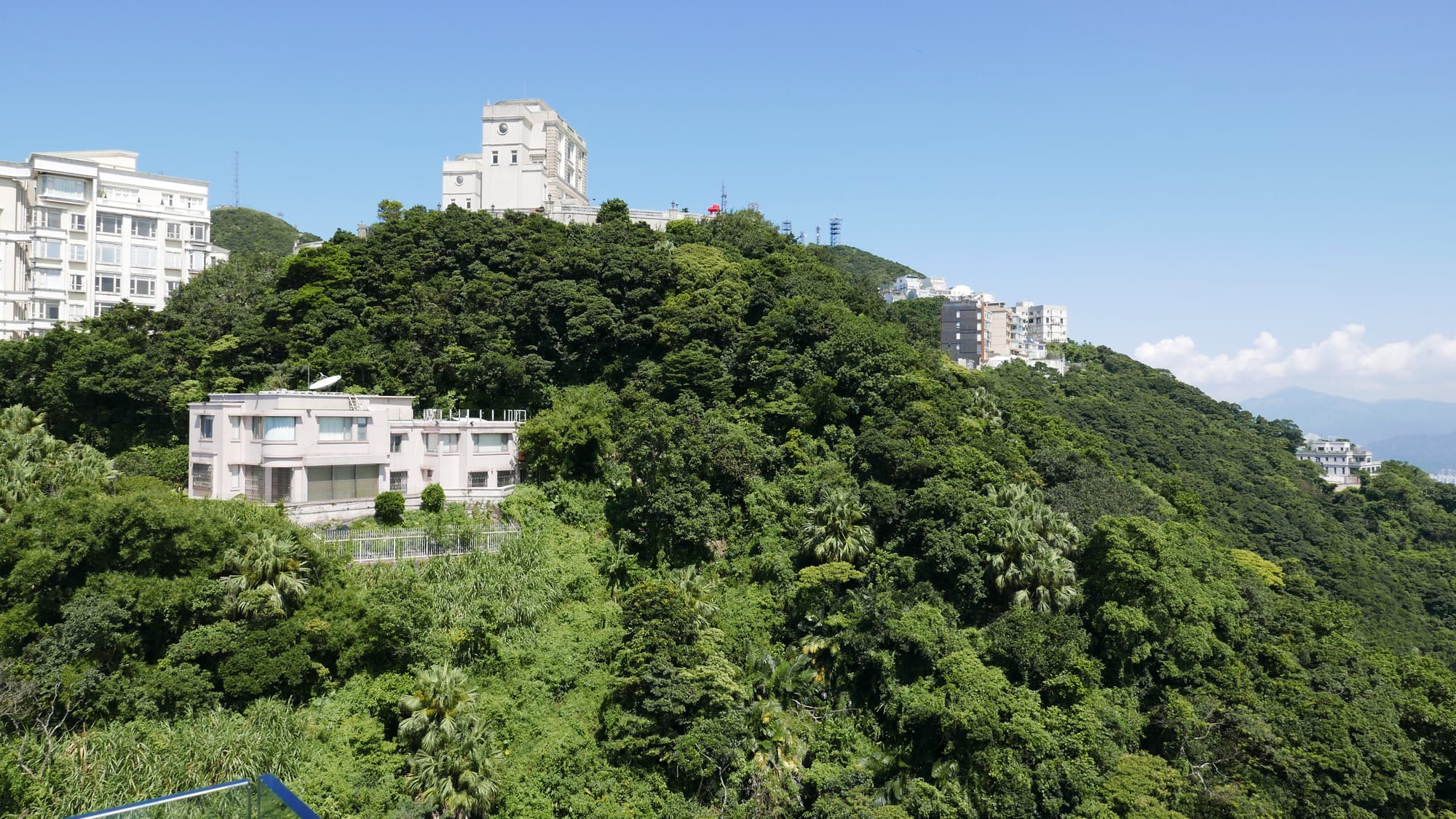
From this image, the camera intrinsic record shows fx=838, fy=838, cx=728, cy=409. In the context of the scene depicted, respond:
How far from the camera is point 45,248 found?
51031 mm

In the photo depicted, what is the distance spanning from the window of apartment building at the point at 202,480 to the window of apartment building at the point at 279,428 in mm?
3093

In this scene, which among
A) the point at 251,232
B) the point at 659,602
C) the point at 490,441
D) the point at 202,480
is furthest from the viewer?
the point at 251,232

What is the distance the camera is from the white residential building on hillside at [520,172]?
62594mm

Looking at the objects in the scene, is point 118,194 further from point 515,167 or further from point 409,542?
point 409,542

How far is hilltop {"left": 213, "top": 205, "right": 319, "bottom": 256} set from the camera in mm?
78312

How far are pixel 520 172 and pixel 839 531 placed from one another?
43447 millimetres

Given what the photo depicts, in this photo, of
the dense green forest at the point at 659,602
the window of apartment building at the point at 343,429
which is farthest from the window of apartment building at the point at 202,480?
the window of apartment building at the point at 343,429

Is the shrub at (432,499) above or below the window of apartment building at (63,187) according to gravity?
below

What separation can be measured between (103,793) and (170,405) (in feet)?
77.6

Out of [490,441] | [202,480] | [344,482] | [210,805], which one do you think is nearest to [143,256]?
[202,480]

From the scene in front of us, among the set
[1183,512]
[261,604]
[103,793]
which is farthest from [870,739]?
[1183,512]

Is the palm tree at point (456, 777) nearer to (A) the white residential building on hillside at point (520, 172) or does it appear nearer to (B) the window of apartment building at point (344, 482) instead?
(B) the window of apartment building at point (344, 482)

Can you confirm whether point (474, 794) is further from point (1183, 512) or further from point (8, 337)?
point (8, 337)

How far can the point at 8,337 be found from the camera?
Result: 162ft
